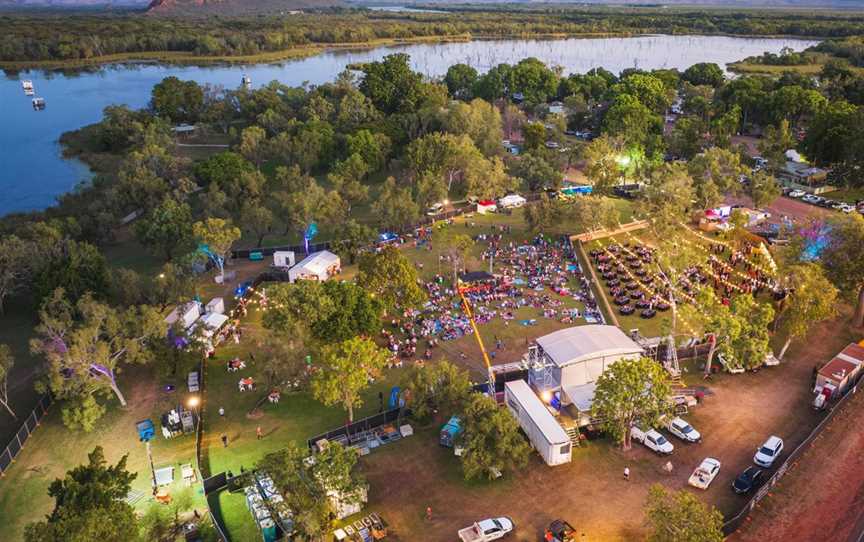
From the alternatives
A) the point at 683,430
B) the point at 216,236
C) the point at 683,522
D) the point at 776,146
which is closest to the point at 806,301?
the point at 683,430

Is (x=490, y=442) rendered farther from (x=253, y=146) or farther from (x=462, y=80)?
(x=462, y=80)

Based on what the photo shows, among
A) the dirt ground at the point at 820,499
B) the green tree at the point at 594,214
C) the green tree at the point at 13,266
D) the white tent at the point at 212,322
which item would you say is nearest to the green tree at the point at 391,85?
the green tree at the point at 594,214

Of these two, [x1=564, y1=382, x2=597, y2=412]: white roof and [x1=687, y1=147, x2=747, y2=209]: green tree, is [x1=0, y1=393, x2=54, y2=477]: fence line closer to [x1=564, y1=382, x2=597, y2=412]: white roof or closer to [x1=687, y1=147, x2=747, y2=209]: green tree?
[x1=564, y1=382, x2=597, y2=412]: white roof

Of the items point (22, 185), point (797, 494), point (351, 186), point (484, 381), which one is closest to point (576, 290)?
point (484, 381)

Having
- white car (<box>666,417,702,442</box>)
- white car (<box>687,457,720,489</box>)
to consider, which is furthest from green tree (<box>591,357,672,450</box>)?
white car (<box>687,457,720,489</box>)

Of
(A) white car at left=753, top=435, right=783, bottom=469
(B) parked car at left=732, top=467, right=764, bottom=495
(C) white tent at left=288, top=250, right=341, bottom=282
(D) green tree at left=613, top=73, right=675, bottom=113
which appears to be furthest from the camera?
(D) green tree at left=613, top=73, right=675, bottom=113

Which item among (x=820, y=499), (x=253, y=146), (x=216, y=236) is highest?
(x=253, y=146)

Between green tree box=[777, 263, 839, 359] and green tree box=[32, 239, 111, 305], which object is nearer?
green tree box=[777, 263, 839, 359]
